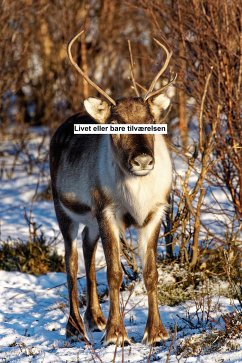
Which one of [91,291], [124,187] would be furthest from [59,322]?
[124,187]

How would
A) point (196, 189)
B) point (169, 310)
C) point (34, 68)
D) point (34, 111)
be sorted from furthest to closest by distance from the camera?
point (34, 111), point (34, 68), point (196, 189), point (169, 310)

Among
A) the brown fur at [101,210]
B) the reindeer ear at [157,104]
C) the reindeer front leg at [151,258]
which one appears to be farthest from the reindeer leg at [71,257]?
the reindeer ear at [157,104]

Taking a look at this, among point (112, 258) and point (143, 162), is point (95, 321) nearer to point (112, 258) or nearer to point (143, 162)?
point (112, 258)

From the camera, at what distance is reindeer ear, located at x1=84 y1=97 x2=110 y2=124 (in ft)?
20.6

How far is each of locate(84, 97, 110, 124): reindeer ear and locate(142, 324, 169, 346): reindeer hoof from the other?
154cm

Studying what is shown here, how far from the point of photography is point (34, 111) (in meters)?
15.8

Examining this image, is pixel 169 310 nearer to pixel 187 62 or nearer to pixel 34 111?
pixel 187 62

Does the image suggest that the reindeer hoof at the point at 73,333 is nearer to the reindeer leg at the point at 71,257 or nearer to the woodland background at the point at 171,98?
the reindeer leg at the point at 71,257

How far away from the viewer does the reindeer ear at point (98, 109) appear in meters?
6.27

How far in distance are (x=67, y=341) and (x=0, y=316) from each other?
1065mm

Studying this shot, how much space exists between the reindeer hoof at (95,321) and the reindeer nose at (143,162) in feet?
5.72

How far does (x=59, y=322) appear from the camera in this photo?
6.99m

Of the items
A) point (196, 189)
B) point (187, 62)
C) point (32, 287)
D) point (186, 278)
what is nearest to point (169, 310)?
point (186, 278)

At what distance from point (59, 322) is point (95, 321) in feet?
0.96
